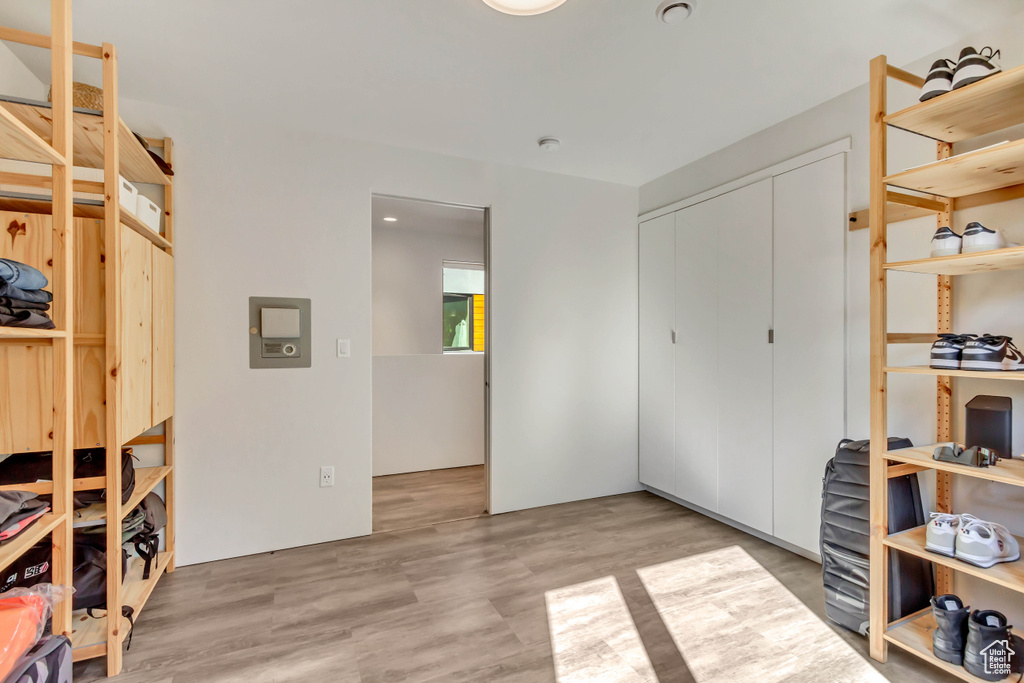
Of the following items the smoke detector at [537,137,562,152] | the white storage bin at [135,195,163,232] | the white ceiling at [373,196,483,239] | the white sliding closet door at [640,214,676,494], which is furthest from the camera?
the white ceiling at [373,196,483,239]

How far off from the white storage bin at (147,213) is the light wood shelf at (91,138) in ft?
0.66

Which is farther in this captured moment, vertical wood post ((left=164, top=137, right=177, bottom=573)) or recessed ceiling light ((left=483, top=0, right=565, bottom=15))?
vertical wood post ((left=164, top=137, right=177, bottom=573))

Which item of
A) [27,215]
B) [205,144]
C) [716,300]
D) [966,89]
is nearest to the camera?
[966,89]

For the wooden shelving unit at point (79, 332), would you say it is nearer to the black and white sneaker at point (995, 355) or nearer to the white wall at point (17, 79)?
the white wall at point (17, 79)

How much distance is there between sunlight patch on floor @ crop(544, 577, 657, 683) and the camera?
1.73 m

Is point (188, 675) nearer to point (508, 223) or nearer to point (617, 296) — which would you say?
point (508, 223)

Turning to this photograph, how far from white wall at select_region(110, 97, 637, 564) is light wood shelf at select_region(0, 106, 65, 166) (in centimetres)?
133

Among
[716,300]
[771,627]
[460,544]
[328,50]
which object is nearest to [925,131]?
[716,300]

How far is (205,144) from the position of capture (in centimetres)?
261

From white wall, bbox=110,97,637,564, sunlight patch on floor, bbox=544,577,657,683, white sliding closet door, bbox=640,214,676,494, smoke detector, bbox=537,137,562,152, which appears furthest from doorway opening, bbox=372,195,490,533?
sunlight patch on floor, bbox=544,577,657,683

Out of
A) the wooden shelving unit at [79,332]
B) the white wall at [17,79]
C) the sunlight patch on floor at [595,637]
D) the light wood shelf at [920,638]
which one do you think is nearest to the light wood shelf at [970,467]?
the light wood shelf at [920,638]

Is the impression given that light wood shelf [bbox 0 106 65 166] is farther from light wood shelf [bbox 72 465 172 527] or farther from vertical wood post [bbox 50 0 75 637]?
light wood shelf [bbox 72 465 172 527]

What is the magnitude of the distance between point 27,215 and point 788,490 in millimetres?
3591

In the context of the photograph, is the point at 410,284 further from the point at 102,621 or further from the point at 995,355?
the point at 995,355
